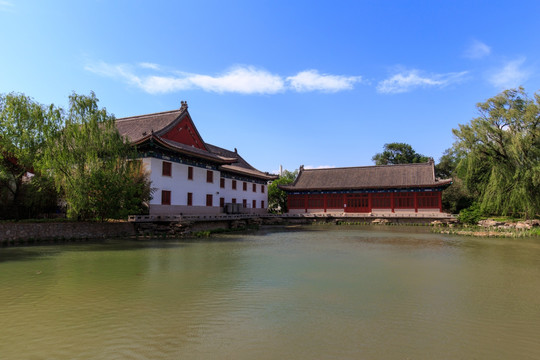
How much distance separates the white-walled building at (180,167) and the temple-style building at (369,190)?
29.0 ft

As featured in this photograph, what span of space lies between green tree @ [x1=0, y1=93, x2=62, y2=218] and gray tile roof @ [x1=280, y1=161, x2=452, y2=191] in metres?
24.0

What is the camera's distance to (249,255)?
12289 millimetres

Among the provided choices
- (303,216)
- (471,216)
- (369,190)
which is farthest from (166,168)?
(471,216)

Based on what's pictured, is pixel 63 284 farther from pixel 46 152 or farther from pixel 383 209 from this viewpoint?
pixel 383 209

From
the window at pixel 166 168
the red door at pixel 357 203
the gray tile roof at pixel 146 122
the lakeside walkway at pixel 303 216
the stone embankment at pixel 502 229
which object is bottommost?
the stone embankment at pixel 502 229

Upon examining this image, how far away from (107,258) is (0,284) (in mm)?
3775

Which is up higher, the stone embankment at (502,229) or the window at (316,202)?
the window at (316,202)

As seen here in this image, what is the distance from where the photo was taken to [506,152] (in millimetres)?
22984

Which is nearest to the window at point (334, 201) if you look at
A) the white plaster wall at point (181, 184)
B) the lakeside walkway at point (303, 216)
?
the lakeside walkway at point (303, 216)

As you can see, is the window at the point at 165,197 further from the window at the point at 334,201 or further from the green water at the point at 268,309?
the window at the point at 334,201

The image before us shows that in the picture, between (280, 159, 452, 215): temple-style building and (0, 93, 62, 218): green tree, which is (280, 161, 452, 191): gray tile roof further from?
(0, 93, 62, 218): green tree

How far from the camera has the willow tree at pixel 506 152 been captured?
2194 cm

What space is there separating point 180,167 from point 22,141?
28.9 ft

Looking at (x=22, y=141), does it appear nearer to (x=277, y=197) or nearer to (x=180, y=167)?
(x=180, y=167)
